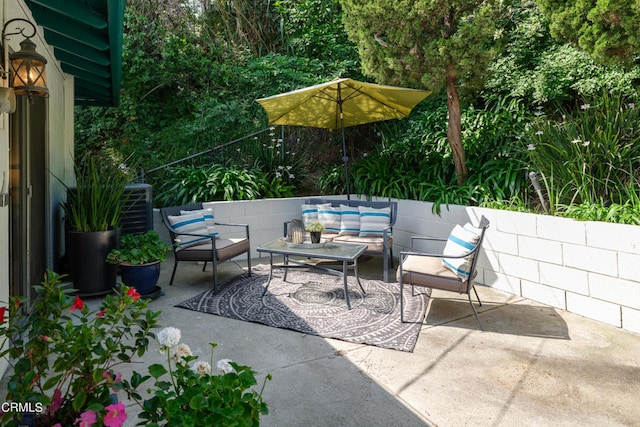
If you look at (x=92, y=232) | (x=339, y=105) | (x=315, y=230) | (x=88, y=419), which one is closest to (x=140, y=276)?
(x=92, y=232)

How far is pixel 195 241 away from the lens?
13.9 ft

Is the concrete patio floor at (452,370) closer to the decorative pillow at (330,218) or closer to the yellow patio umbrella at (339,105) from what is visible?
the decorative pillow at (330,218)

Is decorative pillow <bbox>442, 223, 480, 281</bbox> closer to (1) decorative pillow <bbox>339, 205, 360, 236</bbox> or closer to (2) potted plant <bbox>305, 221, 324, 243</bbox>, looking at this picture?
(2) potted plant <bbox>305, 221, 324, 243</bbox>

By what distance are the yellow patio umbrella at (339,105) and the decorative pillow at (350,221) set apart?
20.9 inches

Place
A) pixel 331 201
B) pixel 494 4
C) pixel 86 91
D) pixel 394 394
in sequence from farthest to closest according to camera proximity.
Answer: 1. pixel 86 91
2. pixel 331 201
3. pixel 494 4
4. pixel 394 394

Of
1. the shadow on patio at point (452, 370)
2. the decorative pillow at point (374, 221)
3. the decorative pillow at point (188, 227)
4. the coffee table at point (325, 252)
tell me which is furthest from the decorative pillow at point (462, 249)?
the decorative pillow at point (188, 227)

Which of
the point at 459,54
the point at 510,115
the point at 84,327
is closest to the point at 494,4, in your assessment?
the point at 459,54

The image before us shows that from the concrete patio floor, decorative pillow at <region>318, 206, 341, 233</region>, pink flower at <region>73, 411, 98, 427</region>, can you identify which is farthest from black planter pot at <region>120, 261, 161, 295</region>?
pink flower at <region>73, 411, 98, 427</region>

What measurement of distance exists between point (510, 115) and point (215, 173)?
13.3 feet

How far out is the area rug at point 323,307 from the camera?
295cm

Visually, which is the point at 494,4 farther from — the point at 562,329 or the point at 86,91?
the point at 86,91

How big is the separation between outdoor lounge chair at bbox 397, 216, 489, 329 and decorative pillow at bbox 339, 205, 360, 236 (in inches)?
64.7

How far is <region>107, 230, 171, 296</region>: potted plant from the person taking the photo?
11.8ft

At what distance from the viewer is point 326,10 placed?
795cm
